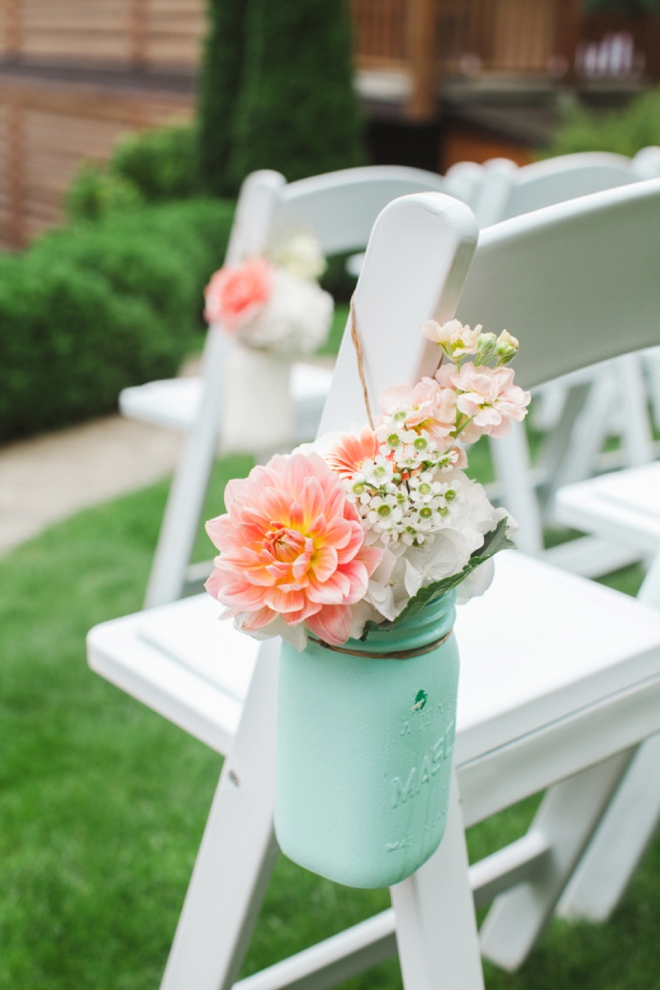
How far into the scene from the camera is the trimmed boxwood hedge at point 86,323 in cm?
450

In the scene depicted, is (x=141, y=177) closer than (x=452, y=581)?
No

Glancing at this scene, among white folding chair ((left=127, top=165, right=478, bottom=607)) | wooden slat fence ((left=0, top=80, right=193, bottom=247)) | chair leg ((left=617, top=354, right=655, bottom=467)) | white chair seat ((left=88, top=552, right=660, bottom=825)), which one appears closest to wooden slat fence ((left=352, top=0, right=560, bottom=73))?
wooden slat fence ((left=0, top=80, right=193, bottom=247))

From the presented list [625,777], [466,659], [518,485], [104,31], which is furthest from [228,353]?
[104,31]

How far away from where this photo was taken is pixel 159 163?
8.91 metres

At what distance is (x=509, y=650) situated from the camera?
3.51ft

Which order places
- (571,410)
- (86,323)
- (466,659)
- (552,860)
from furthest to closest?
(86,323), (571,410), (552,860), (466,659)

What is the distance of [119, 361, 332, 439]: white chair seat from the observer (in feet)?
7.91

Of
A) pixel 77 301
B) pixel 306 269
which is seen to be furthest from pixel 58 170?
pixel 306 269

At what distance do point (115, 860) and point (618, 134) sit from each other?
7129 millimetres

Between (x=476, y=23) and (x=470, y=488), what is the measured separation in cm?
1031

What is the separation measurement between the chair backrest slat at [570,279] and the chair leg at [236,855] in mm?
328

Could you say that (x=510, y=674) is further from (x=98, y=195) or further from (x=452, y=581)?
(x=98, y=195)

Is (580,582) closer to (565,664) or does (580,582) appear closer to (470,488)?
(565,664)

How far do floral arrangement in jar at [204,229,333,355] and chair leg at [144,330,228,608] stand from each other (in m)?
0.12
